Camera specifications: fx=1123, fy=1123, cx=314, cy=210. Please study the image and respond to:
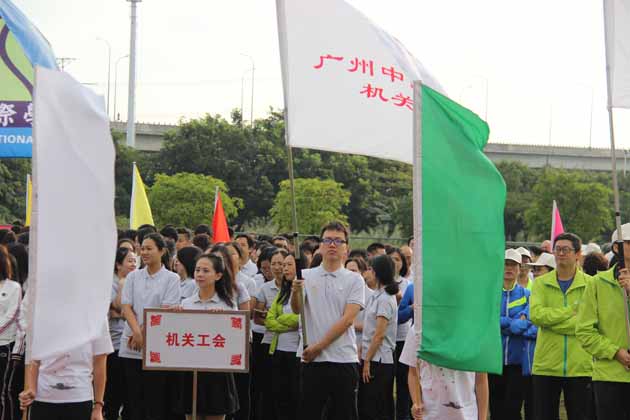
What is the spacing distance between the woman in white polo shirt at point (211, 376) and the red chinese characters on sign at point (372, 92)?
6.09 feet

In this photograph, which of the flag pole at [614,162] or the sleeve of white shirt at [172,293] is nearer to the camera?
the flag pole at [614,162]

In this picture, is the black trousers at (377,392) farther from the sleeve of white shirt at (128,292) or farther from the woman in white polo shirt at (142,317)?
the sleeve of white shirt at (128,292)

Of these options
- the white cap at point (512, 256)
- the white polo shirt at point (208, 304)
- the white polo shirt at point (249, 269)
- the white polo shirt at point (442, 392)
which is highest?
the white cap at point (512, 256)

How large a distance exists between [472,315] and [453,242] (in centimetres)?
44

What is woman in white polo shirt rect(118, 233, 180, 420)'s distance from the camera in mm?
9852

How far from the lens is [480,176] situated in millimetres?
6656

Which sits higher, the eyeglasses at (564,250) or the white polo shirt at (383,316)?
the eyeglasses at (564,250)

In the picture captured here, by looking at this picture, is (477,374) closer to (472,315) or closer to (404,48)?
(472,315)

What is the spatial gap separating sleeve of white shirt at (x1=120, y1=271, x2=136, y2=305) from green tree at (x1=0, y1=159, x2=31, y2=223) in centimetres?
3146

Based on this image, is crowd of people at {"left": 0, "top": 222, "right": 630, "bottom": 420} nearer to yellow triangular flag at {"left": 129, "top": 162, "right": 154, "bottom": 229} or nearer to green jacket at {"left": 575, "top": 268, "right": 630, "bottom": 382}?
green jacket at {"left": 575, "top": 268, "right": 630, "bottom": 382}

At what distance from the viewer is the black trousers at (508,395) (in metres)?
10.9

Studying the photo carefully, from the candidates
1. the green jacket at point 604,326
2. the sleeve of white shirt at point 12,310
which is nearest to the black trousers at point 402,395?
the green jacket at point 604,326

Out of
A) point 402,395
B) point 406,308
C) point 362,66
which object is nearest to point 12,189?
point 402,395

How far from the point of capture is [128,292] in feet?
33.2
